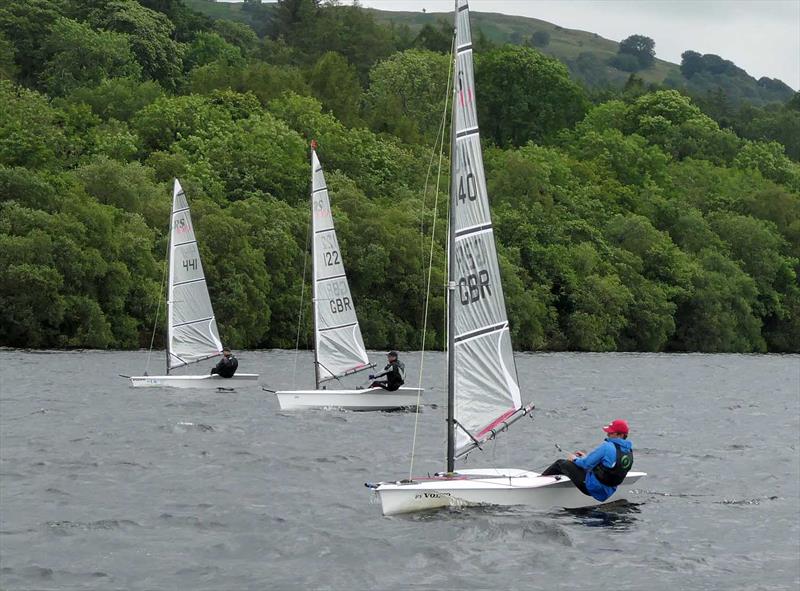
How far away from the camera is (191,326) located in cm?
5103

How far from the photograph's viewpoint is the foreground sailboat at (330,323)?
40.5 meters

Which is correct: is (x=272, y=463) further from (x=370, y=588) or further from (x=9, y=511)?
(x=370, y=588)

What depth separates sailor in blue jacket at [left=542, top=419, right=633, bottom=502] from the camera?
921 inches

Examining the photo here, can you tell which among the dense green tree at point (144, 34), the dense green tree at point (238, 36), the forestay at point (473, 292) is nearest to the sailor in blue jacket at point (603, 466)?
the forestay at point (473, 292)

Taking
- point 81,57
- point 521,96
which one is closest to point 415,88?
point 521,96

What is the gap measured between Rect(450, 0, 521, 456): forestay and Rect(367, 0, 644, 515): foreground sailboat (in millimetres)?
17

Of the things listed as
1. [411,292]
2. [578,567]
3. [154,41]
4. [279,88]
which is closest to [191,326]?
[578,567]

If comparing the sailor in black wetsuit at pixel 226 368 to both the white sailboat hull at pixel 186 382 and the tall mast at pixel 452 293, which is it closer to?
the white sailboat hull at pixel 186 382

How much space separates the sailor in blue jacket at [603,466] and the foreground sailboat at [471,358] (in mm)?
298

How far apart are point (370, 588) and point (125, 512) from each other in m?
6.25

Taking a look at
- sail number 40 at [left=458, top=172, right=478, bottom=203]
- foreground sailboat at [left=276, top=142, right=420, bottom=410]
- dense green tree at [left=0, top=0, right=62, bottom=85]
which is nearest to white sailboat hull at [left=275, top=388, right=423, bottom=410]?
foreground sailboat at [left=276, top=142, right=420, bottom=410]

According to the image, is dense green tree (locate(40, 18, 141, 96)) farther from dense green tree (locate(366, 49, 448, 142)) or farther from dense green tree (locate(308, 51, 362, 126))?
dense green tree (locate(366, 49, 448, 142))

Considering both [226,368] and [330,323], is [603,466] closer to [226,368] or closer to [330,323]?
[330,323]

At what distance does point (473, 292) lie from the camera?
23.8 meters
